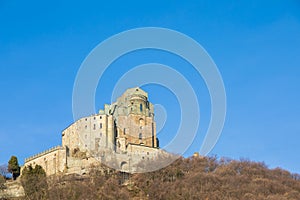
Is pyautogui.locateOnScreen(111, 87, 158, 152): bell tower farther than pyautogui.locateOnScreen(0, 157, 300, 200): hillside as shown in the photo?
Yes

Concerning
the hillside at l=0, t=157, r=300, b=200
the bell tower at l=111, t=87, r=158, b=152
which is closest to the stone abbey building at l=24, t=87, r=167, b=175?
the bell tower at l=111, t=87, r=158, b=152

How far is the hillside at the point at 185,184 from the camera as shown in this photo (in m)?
62.2

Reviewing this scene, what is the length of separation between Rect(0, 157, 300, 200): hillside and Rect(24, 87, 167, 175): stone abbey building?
477 cm

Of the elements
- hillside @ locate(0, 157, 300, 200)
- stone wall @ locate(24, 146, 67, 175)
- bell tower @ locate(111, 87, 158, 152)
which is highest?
bell tower @ locate(111, 87, 158, 152)

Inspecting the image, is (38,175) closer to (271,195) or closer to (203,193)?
(203,193)

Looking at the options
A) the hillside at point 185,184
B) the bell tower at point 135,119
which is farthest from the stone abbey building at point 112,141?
the hillside at point 185,184

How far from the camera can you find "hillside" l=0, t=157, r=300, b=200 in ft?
204

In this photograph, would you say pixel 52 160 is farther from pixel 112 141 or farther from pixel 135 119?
pixel 135 119

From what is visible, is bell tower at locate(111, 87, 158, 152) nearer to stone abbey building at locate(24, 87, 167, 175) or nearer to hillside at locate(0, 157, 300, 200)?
stone abbey building at locate(24, 87, 167, 175)

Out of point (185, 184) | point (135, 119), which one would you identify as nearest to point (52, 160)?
point (135, 119)

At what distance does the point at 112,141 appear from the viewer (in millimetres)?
79500

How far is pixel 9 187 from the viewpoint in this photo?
73.2 m

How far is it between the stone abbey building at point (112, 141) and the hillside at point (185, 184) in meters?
4.77

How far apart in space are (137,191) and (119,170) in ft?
23.3
